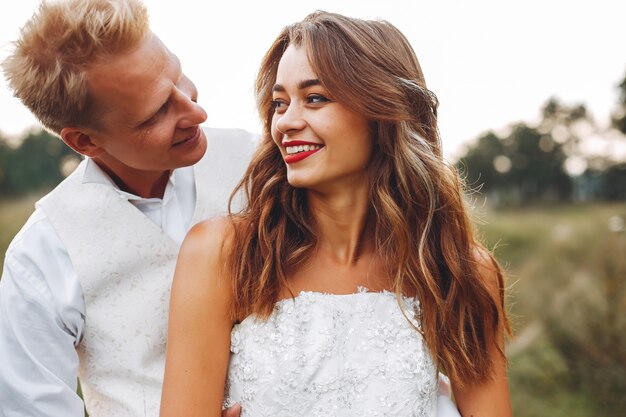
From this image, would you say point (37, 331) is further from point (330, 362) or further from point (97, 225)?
point (330, 362)

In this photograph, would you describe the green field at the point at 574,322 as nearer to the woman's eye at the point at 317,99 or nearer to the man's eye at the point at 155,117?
the woman's eye at the point at 317,99

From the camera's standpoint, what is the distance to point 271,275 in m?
2.30

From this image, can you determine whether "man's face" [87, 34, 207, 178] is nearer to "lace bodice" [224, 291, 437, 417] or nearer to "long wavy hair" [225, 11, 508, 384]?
"long wavy hair" [225, 11, 508, 384]

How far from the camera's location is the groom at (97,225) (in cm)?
226

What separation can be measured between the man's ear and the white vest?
0.39ft

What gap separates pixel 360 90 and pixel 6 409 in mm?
1616

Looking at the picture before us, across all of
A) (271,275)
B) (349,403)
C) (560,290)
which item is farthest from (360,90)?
(560,290)

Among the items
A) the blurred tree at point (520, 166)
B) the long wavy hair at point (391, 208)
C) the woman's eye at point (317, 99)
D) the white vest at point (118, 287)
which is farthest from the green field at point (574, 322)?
the woman's eye at point (317, 99)

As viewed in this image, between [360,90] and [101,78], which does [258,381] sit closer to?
[360,90]

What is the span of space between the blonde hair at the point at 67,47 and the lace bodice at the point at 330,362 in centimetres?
100

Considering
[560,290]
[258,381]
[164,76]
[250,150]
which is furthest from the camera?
[560,290]

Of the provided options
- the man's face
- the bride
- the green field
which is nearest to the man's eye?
the man's face

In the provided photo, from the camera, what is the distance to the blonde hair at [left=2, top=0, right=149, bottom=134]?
7.27 ft

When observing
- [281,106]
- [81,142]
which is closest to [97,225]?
[81,142]
